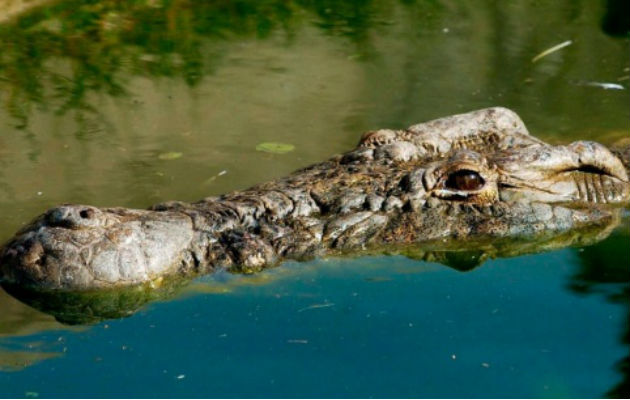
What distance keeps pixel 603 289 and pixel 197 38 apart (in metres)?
6.33

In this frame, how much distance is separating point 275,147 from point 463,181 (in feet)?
8.19

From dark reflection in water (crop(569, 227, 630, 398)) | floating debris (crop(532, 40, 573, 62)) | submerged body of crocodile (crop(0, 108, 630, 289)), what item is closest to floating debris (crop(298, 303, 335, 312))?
submerged body of crocodile (crop(0, 108, 630, 289))

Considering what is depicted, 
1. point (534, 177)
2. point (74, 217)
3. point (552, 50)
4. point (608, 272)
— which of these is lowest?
point (552, 50)

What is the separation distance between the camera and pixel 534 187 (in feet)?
21.7

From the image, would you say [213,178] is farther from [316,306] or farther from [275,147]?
[316,306]

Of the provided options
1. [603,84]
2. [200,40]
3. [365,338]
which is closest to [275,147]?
[200,40]

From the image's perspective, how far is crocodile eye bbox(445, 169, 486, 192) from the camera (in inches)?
253

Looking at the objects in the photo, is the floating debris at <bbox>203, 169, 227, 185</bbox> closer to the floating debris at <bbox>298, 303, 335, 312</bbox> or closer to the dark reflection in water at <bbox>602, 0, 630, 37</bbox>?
the floating debris at <bbox>298, 303, 335, 312</bbox>

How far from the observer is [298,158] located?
27.5 feet

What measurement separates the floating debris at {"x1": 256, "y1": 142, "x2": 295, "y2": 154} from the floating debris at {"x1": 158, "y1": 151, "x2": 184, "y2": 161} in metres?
0.59

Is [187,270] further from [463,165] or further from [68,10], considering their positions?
[68,10]

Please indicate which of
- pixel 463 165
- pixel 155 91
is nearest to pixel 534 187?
→ pixel 463 165

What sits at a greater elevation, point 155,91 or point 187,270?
point 187,270

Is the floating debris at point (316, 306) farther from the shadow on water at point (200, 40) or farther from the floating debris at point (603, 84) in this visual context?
the floating debris at point (603, 84)
